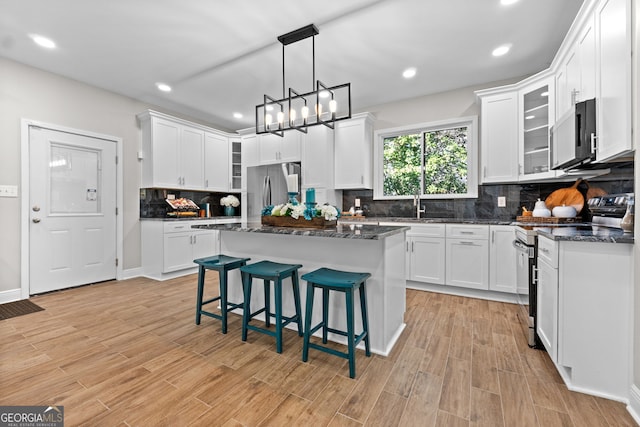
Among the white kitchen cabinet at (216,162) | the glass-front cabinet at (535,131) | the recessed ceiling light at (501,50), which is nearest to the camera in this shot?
the recessed ceiling light at (501,50)

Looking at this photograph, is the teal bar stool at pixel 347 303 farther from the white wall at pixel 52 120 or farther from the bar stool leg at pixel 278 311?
the white wall at pixel 52 120

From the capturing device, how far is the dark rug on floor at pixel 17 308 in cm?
284

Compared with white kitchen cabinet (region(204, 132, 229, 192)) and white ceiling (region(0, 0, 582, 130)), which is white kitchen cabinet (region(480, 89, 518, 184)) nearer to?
white ceiling (region(0, 0, 582, 130))

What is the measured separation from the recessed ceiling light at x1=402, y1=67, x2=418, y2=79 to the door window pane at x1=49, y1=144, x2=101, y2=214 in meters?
4.30

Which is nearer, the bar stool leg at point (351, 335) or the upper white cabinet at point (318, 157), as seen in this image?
the bar stool leg at point (351, 335)

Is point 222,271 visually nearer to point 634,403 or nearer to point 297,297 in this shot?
point 297,297

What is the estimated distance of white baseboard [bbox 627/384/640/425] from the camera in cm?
142

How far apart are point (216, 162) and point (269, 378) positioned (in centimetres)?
433

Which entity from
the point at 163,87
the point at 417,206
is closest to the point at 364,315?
the point at 417,206

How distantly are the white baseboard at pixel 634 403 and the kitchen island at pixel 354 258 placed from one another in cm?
127

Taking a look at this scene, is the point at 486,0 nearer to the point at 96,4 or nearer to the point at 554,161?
the point at 554,161

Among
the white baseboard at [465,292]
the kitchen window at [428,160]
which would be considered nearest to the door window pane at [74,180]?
the kitchen window at [428,160]

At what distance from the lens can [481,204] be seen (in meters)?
3.88

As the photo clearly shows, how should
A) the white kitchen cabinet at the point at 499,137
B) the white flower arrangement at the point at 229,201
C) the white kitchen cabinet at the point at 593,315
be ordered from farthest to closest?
the white flower arrangement at the point at 229,201
the white kitchen cabinet at the point at 499,137
the white kitchen cabinet at the point at 593,315
